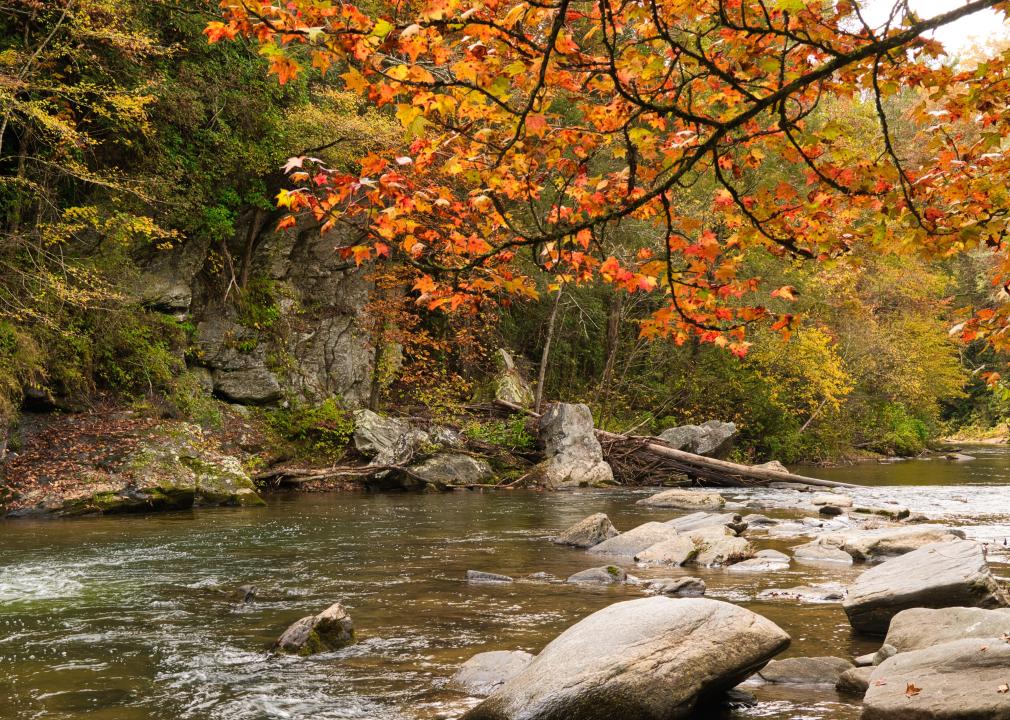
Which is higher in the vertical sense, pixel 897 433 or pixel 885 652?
pixel 897 433

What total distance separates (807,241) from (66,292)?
1194cm

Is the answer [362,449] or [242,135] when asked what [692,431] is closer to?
[362,449]

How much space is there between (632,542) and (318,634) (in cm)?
515

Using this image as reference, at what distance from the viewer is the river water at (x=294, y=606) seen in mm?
5027

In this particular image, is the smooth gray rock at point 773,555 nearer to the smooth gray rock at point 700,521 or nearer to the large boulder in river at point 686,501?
the smooth gray rock at point 700,521

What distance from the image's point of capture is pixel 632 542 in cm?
1023

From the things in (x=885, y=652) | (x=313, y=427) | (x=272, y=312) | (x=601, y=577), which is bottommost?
(x=601, y=577)

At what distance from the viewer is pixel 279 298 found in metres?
20.6

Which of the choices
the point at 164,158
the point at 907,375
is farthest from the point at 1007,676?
the point at 907,375

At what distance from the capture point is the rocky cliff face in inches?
727

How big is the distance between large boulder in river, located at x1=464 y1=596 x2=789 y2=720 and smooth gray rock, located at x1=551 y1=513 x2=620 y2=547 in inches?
217

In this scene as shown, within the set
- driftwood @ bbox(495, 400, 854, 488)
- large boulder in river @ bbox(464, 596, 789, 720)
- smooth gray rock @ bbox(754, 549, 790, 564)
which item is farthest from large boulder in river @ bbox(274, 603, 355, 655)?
driftwood @ bbox(495, 400, 854, 488)

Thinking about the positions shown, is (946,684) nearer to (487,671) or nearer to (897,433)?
(487,671)

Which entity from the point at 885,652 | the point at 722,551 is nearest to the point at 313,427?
the point at 722,551
